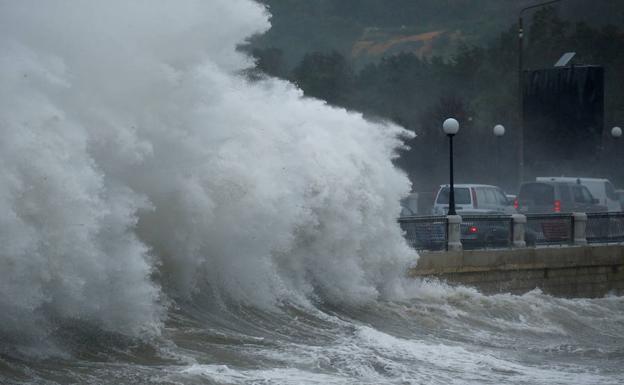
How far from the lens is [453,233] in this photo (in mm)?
19922

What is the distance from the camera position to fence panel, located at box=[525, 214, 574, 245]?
2245 cm

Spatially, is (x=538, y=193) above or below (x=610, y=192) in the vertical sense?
below

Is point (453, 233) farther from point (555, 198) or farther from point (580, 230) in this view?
point (555, 198)

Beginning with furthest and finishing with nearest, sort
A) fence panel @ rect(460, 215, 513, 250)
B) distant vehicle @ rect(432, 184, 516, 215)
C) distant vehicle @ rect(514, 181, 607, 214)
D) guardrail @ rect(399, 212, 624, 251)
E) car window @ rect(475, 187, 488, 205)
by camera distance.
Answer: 1. distant vehicle @ rect(514, 181, 607, 214)
2. car window @ rect(475, 187, 488, 205)
3. distant vehicle @ rect(432, 184, 516, 215)
4. fence panel @ rect(460, 215, 513, 250)
5. guardrail @ rect(399, 212, 624, 251)

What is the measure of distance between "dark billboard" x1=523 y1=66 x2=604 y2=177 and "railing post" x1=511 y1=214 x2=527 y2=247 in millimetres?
14658

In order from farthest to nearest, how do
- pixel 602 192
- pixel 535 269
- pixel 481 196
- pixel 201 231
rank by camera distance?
pixel 602 192, pixel 481 196, pixel 535 269, pixel 201 231

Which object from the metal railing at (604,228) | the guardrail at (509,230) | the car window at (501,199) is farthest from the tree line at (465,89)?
the guardrail at (509,230)

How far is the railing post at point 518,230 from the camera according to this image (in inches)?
855

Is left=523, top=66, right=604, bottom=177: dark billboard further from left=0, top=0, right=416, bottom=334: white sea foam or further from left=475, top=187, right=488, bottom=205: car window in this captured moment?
left=0, top=0, right=416, bottom=334: white sea foam

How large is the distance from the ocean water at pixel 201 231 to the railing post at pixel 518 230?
3229mm

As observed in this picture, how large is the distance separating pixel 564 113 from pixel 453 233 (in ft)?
57.5

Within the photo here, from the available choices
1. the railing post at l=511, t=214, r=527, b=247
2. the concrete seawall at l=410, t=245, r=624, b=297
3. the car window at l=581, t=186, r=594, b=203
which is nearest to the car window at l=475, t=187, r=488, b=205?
the car window at l=581, t=186, r=594, b=203

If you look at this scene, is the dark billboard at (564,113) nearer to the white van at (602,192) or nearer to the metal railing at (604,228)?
the white van at (602,192)

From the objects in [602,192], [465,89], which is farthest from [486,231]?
[465,89]
